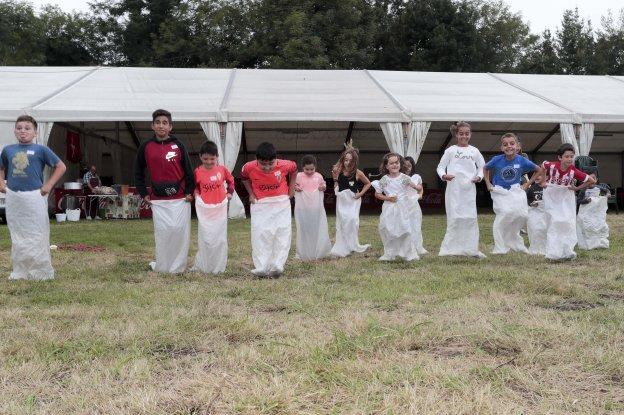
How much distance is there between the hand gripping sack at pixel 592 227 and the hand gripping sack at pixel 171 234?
555 cm

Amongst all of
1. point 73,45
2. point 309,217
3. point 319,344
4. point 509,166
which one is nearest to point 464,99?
point 509,166

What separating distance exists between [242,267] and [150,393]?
15.7 ft

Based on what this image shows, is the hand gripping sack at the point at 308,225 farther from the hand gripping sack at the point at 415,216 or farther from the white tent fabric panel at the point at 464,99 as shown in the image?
the white tent fabric panel at the point at 464,99

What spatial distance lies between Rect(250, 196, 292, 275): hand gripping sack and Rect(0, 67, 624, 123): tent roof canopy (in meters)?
10.1

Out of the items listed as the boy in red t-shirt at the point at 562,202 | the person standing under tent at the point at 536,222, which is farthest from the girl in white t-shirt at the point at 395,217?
the person standing under tent at the point at 536,222

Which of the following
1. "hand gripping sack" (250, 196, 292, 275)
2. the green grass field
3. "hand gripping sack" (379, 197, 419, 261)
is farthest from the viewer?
"hand gripping sack" (379, 197, 419, 261)

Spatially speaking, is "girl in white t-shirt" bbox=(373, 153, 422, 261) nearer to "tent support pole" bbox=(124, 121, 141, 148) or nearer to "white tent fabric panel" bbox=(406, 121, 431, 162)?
"white tent fabric panel" bbox=(406, 121, 431, 162)

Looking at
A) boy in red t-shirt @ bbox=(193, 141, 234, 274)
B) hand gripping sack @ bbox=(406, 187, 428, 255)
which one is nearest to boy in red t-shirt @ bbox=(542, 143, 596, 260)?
hand gripping sack @ bbox=(406, 187, 428, 255)

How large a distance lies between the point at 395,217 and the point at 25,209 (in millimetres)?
4022

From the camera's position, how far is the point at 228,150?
16672 millimetres

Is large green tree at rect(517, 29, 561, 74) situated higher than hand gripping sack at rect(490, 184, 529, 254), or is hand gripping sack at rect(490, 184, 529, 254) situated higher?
large green tree at rect(517, 29, 561, 74)

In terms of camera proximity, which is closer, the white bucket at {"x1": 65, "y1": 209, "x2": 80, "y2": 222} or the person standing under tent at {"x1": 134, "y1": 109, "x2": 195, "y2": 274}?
the person standing under tent at {"x1": 134, "y1": 109, "x2": 195, "y2": 274}

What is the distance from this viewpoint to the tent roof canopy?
16.6 meters

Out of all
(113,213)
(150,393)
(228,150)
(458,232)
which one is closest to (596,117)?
(228,150)
